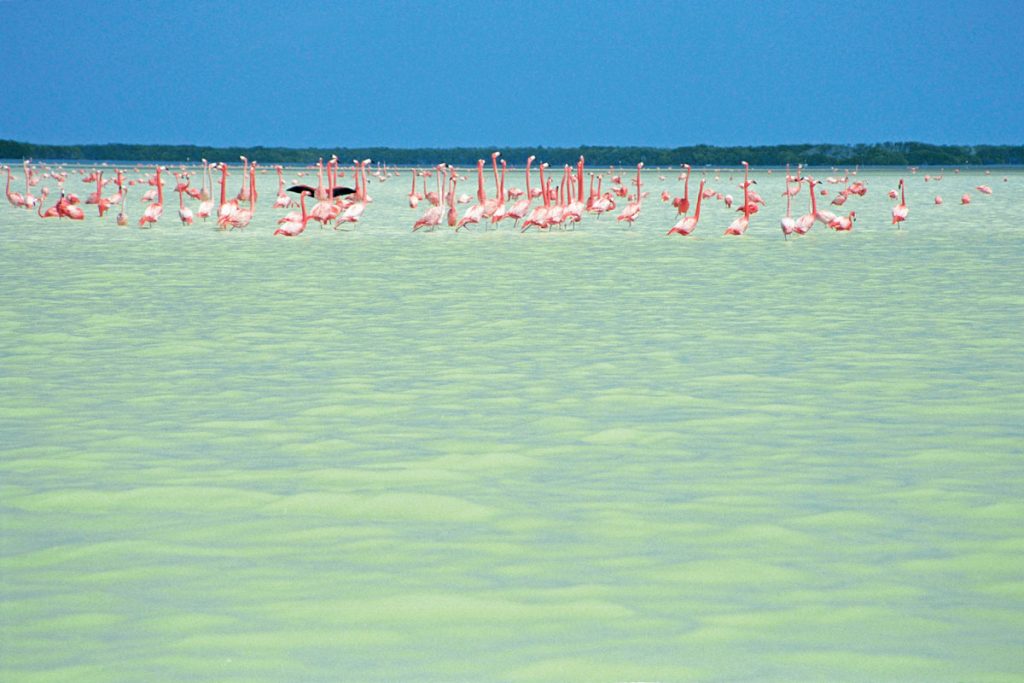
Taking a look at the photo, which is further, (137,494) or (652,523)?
(137,494)

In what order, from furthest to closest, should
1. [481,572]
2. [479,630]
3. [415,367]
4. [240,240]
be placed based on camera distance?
1. [240,240]
2. [415,367]
3. [481,572]
4. [479,630]

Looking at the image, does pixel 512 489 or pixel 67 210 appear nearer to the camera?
Answer: pixel 512 489

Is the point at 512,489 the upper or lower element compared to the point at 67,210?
lower

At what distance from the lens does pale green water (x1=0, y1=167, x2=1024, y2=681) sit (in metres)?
3.28

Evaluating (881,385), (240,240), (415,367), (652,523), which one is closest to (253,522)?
(652,523)

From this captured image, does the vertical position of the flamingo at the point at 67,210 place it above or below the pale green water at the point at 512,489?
above

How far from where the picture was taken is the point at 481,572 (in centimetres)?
382

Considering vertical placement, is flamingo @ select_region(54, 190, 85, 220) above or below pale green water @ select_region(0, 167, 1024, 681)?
above

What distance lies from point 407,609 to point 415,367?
3.75 m

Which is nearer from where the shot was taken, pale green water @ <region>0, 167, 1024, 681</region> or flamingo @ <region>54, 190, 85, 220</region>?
pale green water @ <region>0, 167, 1024, 681</region>

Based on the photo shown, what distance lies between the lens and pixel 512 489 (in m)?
4.71

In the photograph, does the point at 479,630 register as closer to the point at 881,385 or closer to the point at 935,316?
the point at 881,385

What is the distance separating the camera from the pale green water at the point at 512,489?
3.28 m

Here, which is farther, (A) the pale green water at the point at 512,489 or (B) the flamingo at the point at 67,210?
(B) the flamingo at the point at 67,210
